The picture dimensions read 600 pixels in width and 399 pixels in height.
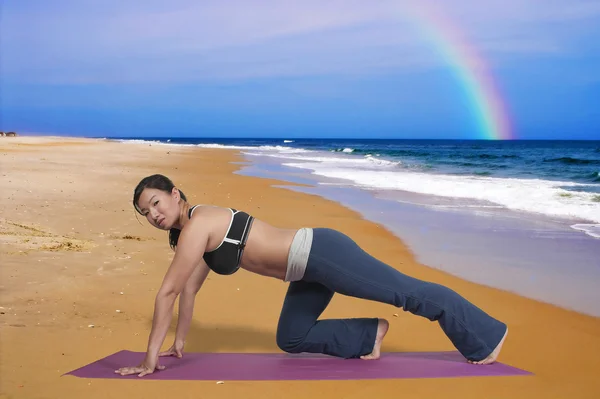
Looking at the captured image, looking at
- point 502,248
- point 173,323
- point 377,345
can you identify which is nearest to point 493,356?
point 377,345

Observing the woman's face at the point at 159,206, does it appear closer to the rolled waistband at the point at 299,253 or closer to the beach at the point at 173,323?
the rolled waistband at the point at 299,253

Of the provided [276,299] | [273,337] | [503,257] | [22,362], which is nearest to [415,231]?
[503,257]

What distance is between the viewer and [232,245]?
3.38 m

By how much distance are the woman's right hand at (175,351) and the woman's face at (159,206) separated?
865 millimetres

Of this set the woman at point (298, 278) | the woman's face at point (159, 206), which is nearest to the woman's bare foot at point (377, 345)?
the woman at point (298, 278)

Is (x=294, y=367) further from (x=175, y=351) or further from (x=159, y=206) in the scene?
(x=159, y=206)

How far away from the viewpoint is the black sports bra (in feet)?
11.1

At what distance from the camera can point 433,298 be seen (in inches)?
141

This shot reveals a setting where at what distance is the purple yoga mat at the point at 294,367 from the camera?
3.49 m

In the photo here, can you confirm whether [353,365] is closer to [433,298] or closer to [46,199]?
[433,298]

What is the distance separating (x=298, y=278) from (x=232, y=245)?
443mm

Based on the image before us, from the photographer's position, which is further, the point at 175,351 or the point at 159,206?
the point at 175,351

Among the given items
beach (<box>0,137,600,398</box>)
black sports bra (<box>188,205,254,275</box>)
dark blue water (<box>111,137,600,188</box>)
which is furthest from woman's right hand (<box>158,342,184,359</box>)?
dark blue water (<box>111,137,600,188</box>)

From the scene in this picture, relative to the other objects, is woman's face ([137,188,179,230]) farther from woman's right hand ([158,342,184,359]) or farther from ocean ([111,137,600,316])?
ocean ([111,137,600,316])
